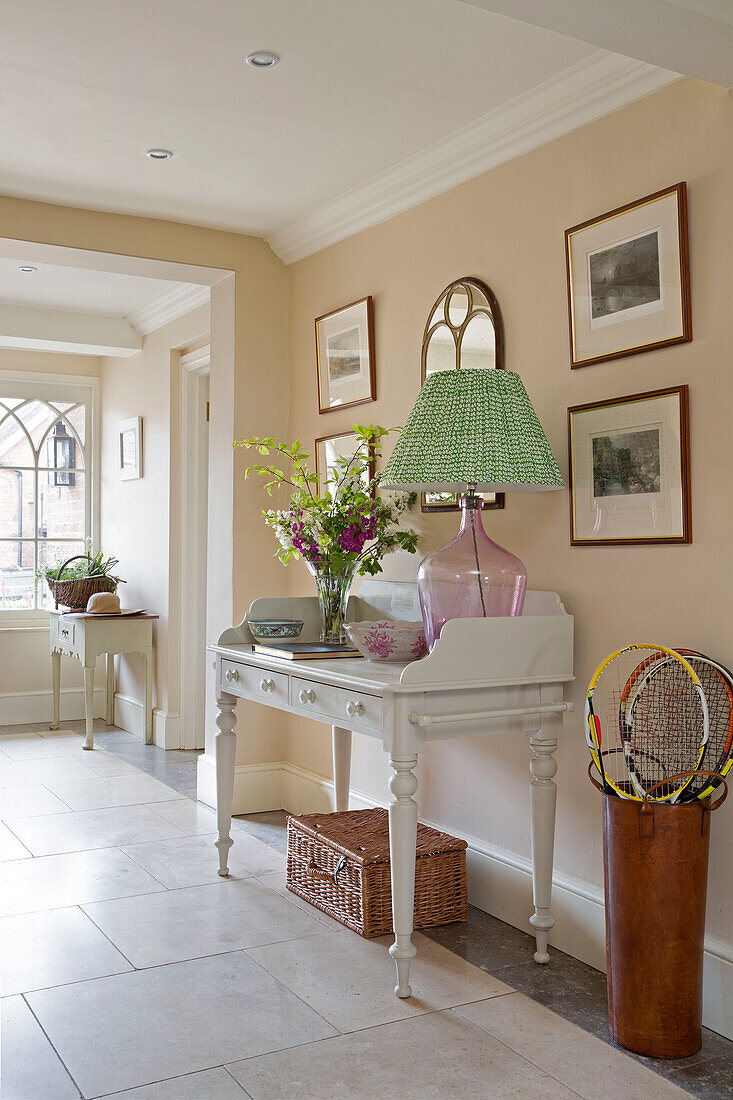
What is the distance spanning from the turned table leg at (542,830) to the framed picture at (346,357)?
1.58 metres

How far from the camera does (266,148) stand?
10.8 ft

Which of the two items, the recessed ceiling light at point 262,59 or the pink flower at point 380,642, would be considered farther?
the pink flower at point 380,642

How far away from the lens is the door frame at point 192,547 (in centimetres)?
540

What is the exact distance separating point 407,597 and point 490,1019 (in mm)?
1440

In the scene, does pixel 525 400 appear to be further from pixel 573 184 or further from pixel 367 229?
pixel 367 229

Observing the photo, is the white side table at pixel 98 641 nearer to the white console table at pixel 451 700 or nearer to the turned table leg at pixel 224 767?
the turned table leg at pixel 224 767

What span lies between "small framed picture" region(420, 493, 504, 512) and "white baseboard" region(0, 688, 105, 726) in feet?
11.9

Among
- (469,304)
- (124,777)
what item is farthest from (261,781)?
(469,304)

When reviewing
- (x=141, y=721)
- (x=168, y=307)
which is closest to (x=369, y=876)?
(x=141, y=721)

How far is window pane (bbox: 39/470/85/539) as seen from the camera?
6.29m

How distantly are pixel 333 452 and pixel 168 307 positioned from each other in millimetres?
1918

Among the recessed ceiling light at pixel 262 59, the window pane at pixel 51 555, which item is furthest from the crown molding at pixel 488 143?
the window pane at pixel 51 555

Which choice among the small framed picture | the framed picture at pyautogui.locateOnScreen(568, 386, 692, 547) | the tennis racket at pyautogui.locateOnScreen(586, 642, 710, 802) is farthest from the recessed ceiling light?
the tennis racket at pyautogui.locateOnScreen(586, 642, 710, 802)

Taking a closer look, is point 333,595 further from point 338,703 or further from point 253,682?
point 338,703
